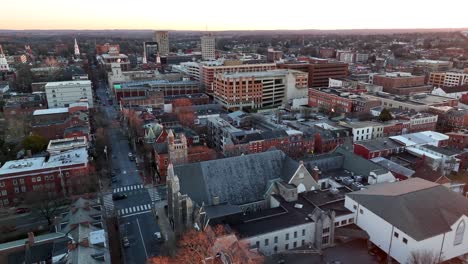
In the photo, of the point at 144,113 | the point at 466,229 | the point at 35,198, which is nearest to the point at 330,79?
the point at 144,113

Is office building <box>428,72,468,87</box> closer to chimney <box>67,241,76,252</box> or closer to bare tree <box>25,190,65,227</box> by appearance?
bare tree <box>25,190,65,227</box>

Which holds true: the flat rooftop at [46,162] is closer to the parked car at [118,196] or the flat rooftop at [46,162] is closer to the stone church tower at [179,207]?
the parked car at [118,196]

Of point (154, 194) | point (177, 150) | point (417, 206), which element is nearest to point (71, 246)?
point (154, 194)

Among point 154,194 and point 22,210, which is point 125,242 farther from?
point 22,210

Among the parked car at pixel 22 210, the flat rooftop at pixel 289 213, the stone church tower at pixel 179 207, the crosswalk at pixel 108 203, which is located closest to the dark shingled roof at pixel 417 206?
the flat rooftop at pixel 289 213

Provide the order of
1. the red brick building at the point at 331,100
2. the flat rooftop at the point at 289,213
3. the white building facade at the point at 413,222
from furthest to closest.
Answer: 1. the red brick building at the point at 331,100
2. the flat rooftop at the point at 289,213
3. the white building facade at the point at 413,222

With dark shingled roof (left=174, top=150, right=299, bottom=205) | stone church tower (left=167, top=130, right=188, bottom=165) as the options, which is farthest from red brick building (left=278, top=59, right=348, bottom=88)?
dark shingled roof (left=174, top=150, right=299, bottom=205)

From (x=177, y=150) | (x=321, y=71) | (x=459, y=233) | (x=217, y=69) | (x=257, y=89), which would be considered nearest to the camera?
(x=459, y=233)
